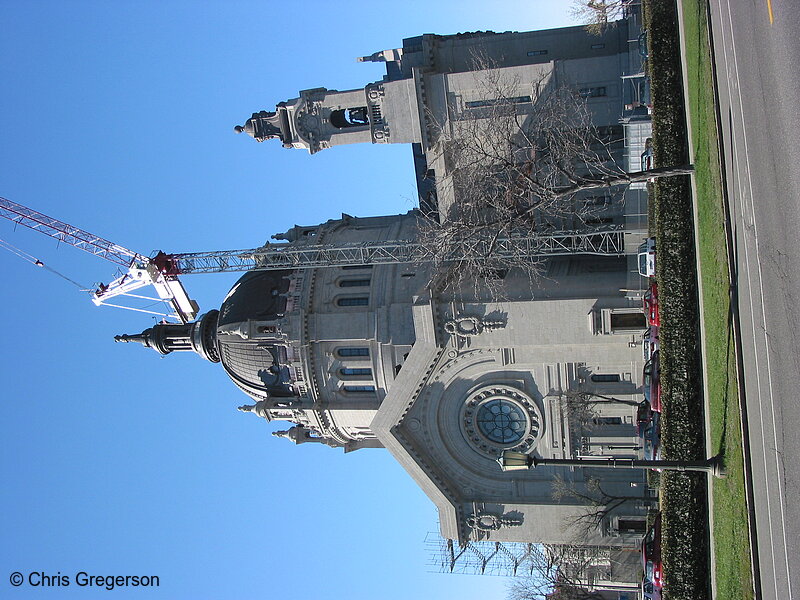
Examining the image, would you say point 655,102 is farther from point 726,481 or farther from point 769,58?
point 726,481

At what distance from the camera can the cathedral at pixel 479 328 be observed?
37.6 meters

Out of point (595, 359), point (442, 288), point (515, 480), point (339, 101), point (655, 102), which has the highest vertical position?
point (339, 101)

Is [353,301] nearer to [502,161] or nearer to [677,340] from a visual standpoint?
[502,161]

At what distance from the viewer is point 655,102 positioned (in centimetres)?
3045

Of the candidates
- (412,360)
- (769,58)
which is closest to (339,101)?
(412,360)

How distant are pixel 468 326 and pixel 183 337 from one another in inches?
891

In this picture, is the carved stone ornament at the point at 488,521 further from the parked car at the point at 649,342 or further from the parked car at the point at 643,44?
the parked car at the point at 643,44

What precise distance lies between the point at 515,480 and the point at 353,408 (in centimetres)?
1022

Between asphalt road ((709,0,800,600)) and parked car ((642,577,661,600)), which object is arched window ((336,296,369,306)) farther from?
asphalt road ((709,0,800,600))

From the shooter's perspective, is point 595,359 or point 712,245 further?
point 595,359

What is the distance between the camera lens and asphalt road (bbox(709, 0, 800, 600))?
15727mm

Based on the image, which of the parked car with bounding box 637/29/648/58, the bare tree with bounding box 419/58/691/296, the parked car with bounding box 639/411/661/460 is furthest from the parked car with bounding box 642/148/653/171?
the parked car with bounding box 639/411/661/460

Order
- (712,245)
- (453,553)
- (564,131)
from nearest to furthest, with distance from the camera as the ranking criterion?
(712,245) < (564,131) < (453,553)

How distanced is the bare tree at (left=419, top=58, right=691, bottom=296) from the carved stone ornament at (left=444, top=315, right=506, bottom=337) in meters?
1.90
